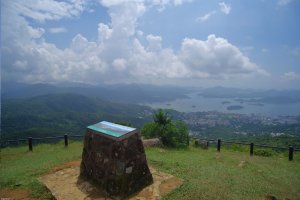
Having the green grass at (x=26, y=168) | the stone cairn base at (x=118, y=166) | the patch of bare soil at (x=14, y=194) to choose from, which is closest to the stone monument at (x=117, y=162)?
the stone cairn base at (x=118, y=166)

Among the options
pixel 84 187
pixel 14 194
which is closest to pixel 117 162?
pixel 84 187

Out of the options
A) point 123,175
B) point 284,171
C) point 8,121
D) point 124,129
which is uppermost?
point 124,129

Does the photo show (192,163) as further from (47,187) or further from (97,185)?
(47,187)

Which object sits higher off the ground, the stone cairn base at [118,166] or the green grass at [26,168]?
the stone cairn base at [118,166]

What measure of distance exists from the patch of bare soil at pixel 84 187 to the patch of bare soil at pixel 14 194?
2.29 ft

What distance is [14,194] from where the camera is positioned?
8922 millimetres

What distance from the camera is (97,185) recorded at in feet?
28.0

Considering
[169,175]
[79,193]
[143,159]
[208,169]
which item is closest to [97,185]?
[79,193]

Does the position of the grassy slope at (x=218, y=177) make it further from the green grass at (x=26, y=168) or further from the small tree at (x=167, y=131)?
the small tree at (x=167, y=131)

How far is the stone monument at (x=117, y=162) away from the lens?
308 inches

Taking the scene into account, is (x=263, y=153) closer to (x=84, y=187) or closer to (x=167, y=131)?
(x=167, y=131)

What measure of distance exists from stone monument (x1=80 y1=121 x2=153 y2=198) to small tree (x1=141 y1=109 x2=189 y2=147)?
984cm

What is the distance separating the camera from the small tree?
60.8 feet

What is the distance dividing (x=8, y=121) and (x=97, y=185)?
11874cm
